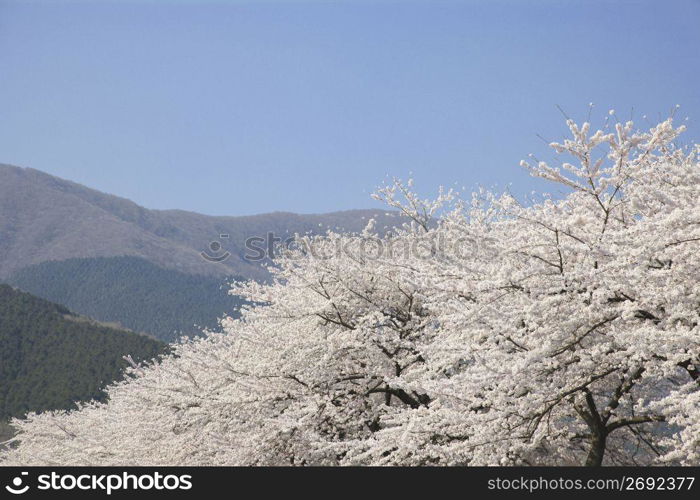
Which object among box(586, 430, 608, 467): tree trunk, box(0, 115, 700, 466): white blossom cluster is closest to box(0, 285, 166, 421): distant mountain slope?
box(0, 115, 700, 466): white blossom cluster

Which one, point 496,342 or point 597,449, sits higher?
point 496,342

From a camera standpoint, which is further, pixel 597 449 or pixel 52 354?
pixel 52 354

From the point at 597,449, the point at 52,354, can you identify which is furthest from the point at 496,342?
the point at 52,354

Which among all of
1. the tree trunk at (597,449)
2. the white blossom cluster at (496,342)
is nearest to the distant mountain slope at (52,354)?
the white blossom cluster at (496,342)

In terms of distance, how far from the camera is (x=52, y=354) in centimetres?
10081

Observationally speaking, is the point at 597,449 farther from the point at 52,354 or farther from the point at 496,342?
the point at 52,354

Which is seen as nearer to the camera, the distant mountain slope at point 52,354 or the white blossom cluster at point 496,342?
the white blossom cluster at point 496,342

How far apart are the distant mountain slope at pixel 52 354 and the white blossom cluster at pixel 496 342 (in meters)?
71.6

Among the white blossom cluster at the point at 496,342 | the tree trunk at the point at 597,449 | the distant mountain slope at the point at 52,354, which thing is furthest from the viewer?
the distant mountain slope at the point at 52,354

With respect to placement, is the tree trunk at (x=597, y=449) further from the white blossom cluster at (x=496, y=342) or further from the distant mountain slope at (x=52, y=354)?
the distant mountain slope at (x=52, y=354)

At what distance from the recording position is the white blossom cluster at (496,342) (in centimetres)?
762

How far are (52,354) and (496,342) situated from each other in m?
103

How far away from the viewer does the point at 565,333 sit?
8125 mm

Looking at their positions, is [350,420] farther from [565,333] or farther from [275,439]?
[565,333]
